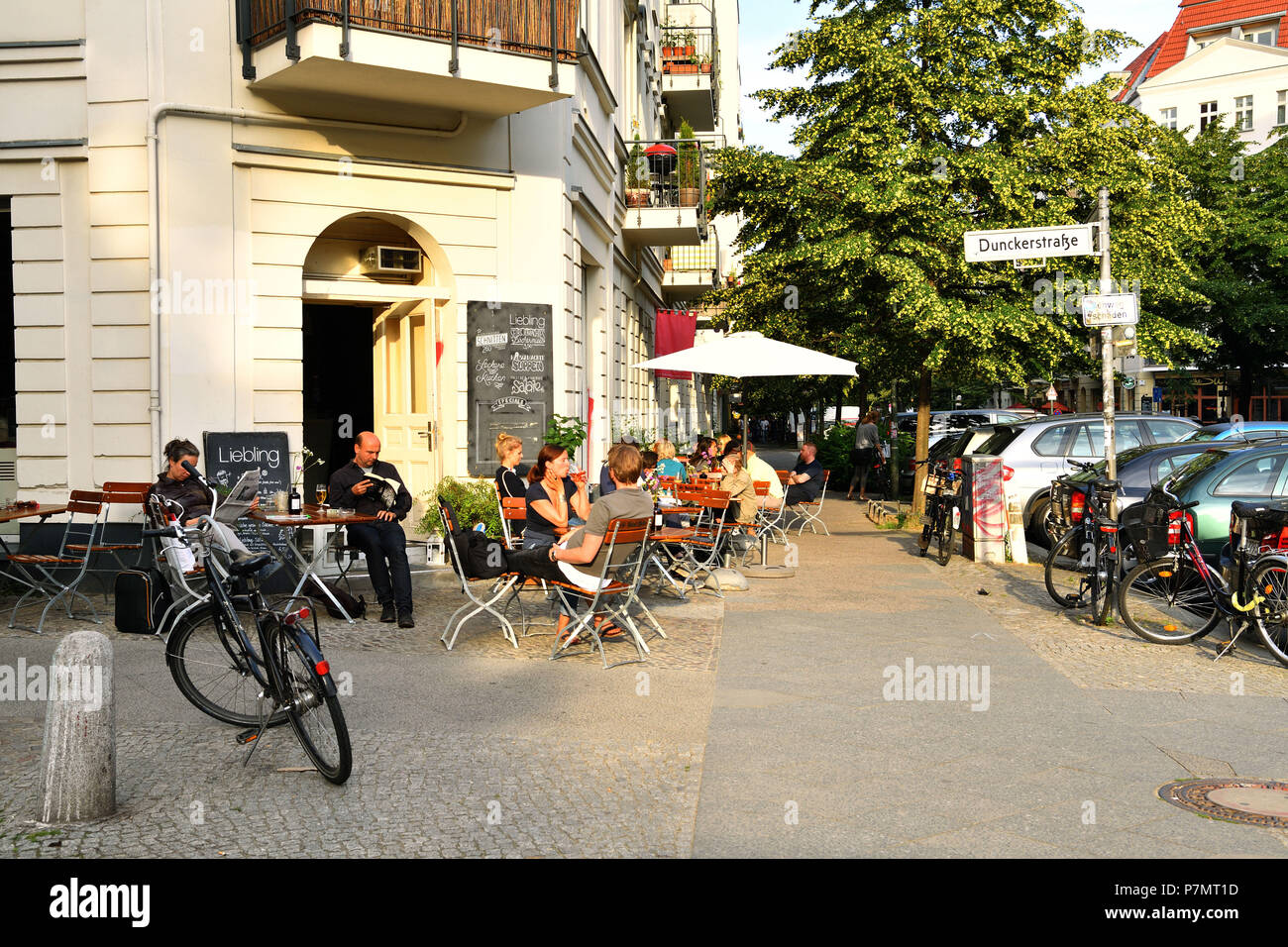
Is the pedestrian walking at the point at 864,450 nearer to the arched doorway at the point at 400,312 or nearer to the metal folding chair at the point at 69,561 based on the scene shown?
the arched doorway at the point at 400,312

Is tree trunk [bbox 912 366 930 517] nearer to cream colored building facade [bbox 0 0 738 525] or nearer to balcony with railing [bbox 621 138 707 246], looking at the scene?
balcony with railing [bbox 621 138 707 246]

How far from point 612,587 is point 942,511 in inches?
282

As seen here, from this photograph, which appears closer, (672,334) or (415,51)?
(415,51)

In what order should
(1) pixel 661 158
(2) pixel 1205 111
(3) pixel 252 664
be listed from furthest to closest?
(2) pixel 1205 111
(1) pixel 661 158
(3) pixel 252 664

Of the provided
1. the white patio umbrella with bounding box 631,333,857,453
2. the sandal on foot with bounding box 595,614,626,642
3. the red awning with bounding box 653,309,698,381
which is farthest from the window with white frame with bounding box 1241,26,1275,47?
the sandal on foot with bounding box 595,614,626,642

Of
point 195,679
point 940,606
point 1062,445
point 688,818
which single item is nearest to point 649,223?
point 1062,445

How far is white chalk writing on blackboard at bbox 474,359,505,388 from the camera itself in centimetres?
1324

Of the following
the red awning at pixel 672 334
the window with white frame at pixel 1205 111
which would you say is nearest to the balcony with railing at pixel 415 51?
the red awning at pixel 672 334

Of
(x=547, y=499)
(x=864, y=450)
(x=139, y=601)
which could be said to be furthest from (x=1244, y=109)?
(x=139, y=601)

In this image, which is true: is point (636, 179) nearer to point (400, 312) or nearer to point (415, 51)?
point (400, 312)

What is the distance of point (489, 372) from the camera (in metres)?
13.3

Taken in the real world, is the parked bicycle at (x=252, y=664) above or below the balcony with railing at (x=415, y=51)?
below

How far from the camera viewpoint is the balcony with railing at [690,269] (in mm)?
31188

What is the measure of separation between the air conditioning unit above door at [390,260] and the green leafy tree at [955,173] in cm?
666
